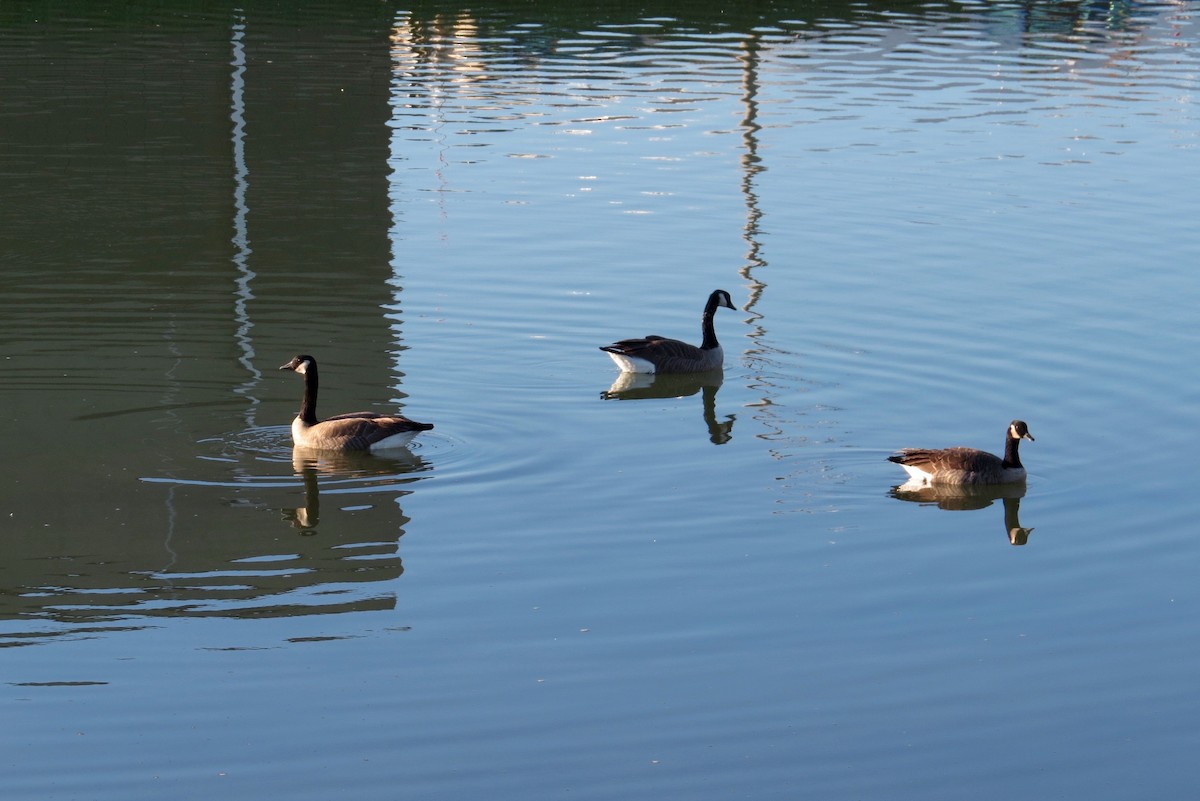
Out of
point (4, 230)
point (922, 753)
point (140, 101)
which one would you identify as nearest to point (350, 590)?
point (922, 753)

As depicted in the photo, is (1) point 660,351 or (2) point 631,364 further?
(2) point 631,364

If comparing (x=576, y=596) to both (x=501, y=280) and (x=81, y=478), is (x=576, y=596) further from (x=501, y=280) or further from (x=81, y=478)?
(x=501, y=280)

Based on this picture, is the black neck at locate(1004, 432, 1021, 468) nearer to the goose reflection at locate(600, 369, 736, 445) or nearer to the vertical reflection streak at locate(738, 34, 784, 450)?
the vertical reflection streak at locate(738, 34, 784, 450)

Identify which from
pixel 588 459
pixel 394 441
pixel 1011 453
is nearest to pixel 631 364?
pixel 588 459

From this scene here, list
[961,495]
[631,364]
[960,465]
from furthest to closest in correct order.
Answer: [631,364] < [961,495] < [960,465]

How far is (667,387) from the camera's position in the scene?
18422mm

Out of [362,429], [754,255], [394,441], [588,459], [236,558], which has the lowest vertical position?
[236,558]

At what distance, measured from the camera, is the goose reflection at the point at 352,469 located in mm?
14797

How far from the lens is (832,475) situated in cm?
1512

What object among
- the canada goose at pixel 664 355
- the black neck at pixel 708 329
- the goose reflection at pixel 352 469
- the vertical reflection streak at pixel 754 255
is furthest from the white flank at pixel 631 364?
the goose reflection at pixel 352 469

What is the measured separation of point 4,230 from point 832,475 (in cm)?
1372

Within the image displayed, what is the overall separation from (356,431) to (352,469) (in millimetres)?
334

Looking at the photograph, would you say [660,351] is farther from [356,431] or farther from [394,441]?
[356,431]

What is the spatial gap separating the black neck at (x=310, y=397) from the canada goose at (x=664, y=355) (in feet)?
10.5
